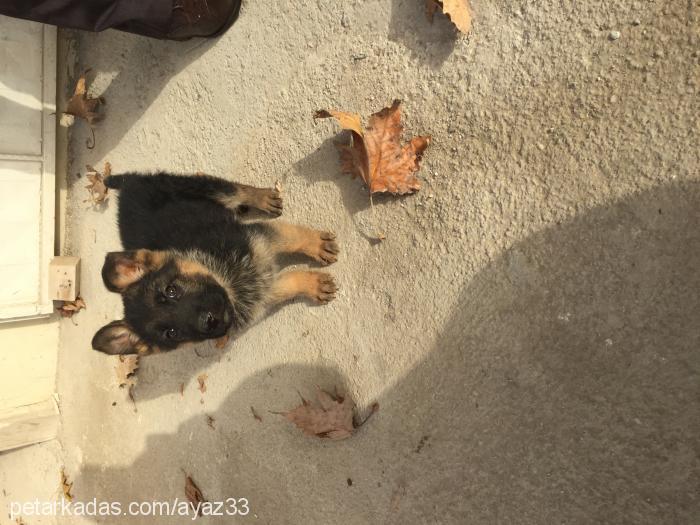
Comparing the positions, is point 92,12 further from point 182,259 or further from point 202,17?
point 182,259

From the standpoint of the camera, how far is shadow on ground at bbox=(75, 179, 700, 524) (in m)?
2.24

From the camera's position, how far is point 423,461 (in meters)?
3.04

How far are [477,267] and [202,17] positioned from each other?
2904 millimetres

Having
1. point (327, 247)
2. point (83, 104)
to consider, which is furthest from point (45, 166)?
point (327, 247)

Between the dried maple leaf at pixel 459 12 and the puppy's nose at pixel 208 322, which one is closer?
the dried maple leaf at pixel 459 12

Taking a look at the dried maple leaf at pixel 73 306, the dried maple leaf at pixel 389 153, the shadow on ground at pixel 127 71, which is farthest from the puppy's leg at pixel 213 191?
the dried maple leaf at pixel 73 306

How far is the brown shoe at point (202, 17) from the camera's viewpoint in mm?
3771

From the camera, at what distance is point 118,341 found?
3471mm

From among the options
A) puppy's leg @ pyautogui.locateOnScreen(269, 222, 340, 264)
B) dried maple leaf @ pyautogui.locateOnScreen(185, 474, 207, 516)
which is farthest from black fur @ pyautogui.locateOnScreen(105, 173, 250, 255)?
dried maple leaf @ pyautogui.locateOnScreen(185, 474, 207, 516)

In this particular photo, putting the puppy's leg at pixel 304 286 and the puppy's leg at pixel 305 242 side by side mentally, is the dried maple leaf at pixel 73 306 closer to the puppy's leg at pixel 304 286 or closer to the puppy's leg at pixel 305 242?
the puppy's leg at pixel 304 286

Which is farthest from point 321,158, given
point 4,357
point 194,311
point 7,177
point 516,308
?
point 4,357

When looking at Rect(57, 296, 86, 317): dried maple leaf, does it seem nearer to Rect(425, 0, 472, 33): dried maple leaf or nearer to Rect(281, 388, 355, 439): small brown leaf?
Rect(281, 388, 355, 439): small brown leaf

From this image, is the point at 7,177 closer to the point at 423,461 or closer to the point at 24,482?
the point at 24,482

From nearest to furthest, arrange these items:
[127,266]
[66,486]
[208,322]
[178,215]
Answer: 1. [208,322]
2. [127,266]
3. [178,215]
4. [66,486]
